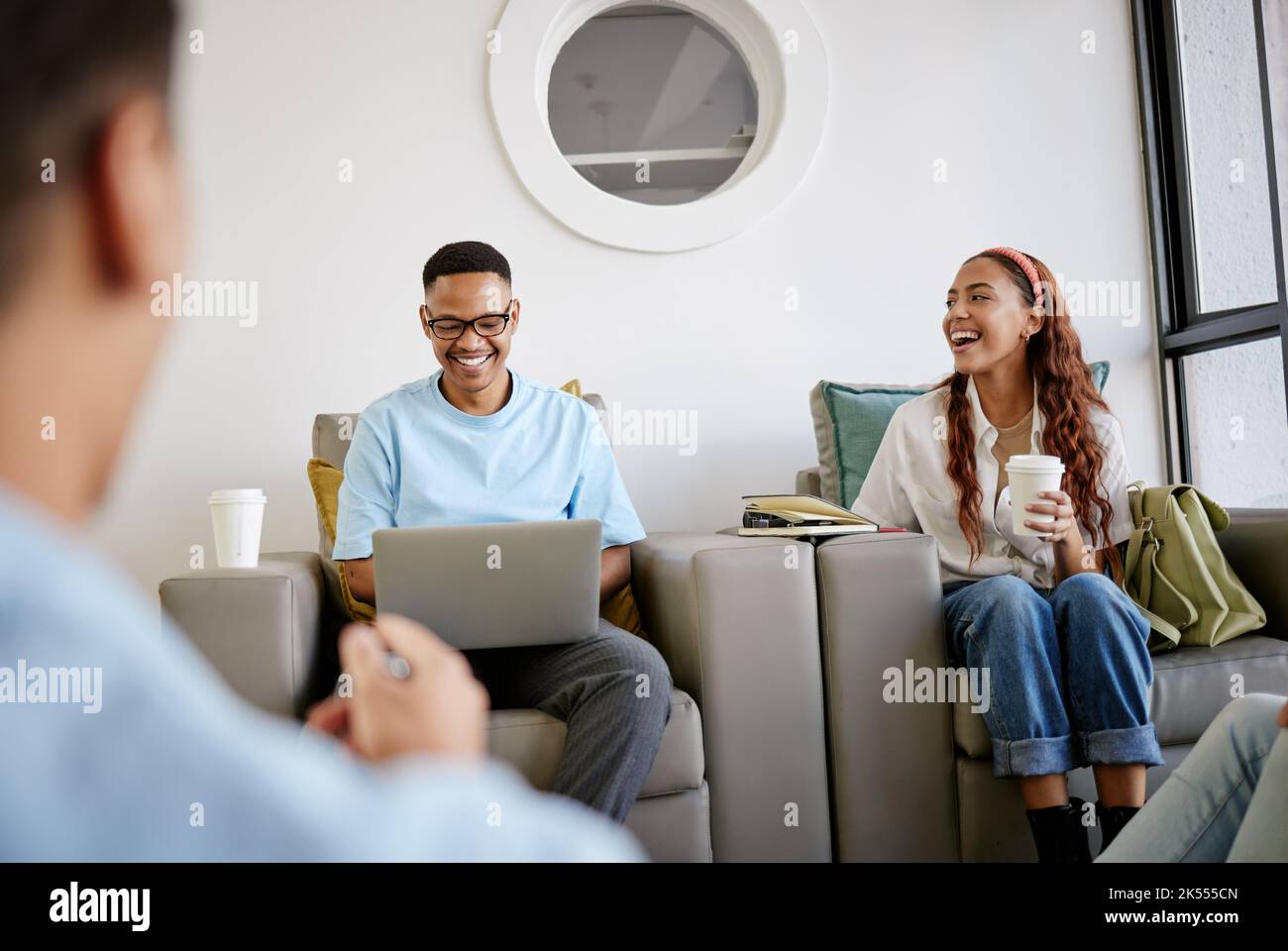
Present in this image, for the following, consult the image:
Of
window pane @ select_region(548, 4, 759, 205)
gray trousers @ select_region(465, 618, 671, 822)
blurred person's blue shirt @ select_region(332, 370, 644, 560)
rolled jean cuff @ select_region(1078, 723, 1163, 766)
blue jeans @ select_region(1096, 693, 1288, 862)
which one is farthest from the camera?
window pane @ select_region(548, 4, 759, 205)

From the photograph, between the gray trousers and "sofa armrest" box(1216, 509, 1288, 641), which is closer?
the gray trousers

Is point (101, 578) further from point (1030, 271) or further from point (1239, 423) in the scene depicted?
point (1239, 423)

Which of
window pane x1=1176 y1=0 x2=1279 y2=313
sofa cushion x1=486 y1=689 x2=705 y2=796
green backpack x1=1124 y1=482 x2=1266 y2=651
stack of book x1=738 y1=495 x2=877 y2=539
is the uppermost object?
window pane x1=1176 y1=0 x2=1279 y2=313

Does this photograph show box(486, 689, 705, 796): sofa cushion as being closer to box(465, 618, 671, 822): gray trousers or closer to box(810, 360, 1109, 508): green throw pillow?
box(465, 618, 671, 822): gray trousers

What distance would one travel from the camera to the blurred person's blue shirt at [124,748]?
219mm

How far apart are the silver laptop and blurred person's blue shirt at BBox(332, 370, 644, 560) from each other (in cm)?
41

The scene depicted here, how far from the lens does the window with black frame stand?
2.22 m

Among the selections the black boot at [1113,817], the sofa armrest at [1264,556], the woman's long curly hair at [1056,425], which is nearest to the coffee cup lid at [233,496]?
the woman's long curly hair at [1056,425]

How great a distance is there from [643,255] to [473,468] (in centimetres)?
87

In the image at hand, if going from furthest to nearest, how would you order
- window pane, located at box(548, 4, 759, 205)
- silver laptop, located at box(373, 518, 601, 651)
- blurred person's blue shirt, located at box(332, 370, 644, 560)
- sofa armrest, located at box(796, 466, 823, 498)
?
window pane, located at box(548, 4, 759, 205) → sofa armrest, located at box(796, 466, 823, 498) → blurred person's blue shirt, located at box(332, 370, 644, 560) → silver laptop, located at box(373, 518, 601, 651)

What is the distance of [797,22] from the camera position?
93.4 inches

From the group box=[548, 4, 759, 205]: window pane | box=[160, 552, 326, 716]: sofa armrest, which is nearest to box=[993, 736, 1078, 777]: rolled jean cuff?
box=[160, 552, 326, 716]: sofa armrest
